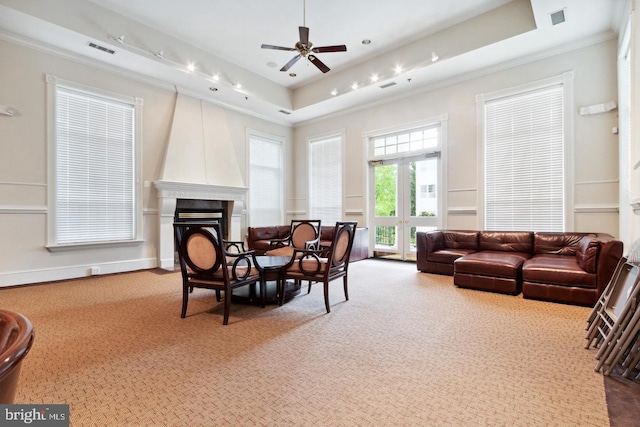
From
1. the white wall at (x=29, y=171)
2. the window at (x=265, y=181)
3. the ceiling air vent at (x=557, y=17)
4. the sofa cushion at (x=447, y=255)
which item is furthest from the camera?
the window at (x=265, y=181)

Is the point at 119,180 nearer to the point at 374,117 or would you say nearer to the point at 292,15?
the point at 292,15

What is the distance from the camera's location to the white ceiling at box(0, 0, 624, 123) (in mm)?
4410

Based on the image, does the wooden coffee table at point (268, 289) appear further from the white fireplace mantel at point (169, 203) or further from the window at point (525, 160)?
the window at point (525, 160)

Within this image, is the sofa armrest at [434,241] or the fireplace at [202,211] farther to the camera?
the fireplace at [202,211]

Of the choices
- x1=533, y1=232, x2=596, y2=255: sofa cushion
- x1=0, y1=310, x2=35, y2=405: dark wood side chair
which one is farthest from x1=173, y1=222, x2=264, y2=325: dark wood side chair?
x1=533, y1=232, x2=596, y2=255: sofa cushion

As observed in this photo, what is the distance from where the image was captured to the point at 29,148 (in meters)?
4.71

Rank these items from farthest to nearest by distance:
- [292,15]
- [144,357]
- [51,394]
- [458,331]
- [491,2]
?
[292,15], [491,2], [458,331], [144,357], [51,394]

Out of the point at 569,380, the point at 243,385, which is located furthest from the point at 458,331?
the point at 243,385

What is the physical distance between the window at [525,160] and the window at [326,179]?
11.0 feet

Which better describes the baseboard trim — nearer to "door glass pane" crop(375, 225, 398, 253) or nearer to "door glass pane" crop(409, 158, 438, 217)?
"door glass pane" crop(375, 225, 398, 253)

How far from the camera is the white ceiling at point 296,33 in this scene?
14.5 feet

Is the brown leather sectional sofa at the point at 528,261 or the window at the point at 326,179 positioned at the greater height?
the window at the point at 326,179

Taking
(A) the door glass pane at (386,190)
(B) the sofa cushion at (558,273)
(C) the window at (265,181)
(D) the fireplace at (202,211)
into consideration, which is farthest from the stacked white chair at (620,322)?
(C) the window at (265,181)

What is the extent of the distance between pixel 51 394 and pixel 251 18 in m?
5.25
